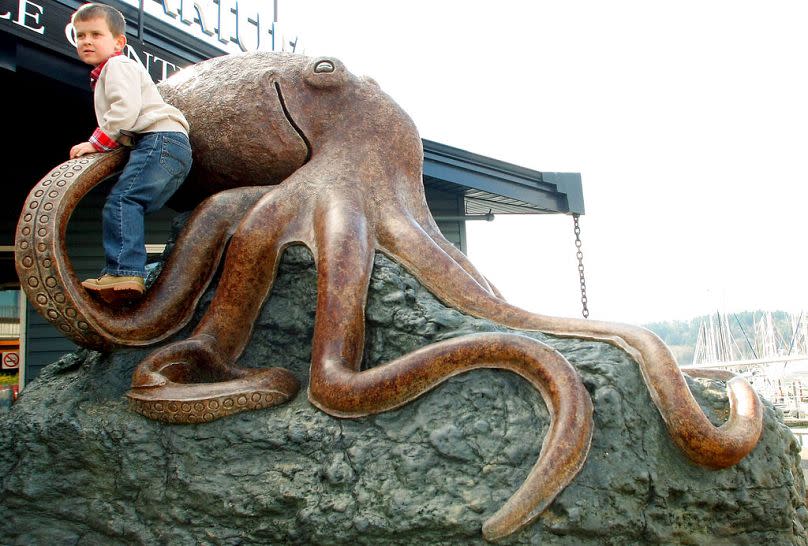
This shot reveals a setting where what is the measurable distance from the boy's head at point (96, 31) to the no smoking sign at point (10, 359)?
6996 millimetres

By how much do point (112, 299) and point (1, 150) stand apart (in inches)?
270

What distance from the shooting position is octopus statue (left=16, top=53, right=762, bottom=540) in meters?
2.49

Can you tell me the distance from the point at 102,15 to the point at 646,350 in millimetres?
2816

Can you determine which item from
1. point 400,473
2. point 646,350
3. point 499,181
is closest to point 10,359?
point 499,181

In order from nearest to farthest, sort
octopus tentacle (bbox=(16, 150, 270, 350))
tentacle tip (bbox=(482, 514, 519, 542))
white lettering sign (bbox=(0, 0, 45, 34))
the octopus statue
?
tentacle tip (bbox=(482, 514, 519, 542)), the octopus statue, octopus tentacle (bbox=(16, 150, 270, 350)), white lettering sign (bbox=(0, 0, 45, 34))

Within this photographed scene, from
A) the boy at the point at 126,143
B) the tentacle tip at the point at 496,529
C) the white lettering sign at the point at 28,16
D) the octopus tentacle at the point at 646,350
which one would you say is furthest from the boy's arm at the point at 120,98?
the white lettering sign at the point at 28,16

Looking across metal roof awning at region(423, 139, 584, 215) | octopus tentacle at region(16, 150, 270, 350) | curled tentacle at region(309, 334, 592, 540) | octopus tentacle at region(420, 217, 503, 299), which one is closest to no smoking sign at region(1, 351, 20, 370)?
metal roof awning at region(423, 139, 584, 215)

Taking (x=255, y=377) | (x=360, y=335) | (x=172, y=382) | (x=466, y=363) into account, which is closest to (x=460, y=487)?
(x=466, y=363)

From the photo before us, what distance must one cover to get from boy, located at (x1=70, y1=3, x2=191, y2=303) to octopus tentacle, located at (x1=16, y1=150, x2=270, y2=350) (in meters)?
0.09

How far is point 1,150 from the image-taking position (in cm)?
863

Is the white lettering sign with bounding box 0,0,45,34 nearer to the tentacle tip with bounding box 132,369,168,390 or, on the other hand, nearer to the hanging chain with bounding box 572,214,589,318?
the tentacle tip with bounding box 132,369,168,390

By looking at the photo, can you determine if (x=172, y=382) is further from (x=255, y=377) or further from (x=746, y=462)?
(x=746, y=462)

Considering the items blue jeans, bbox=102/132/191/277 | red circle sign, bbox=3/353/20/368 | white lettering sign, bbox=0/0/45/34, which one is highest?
white lettering sign, bbox=0/0/45/34

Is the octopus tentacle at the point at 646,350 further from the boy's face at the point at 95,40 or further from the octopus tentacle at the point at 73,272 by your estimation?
the boy's face at the point at 95,40
